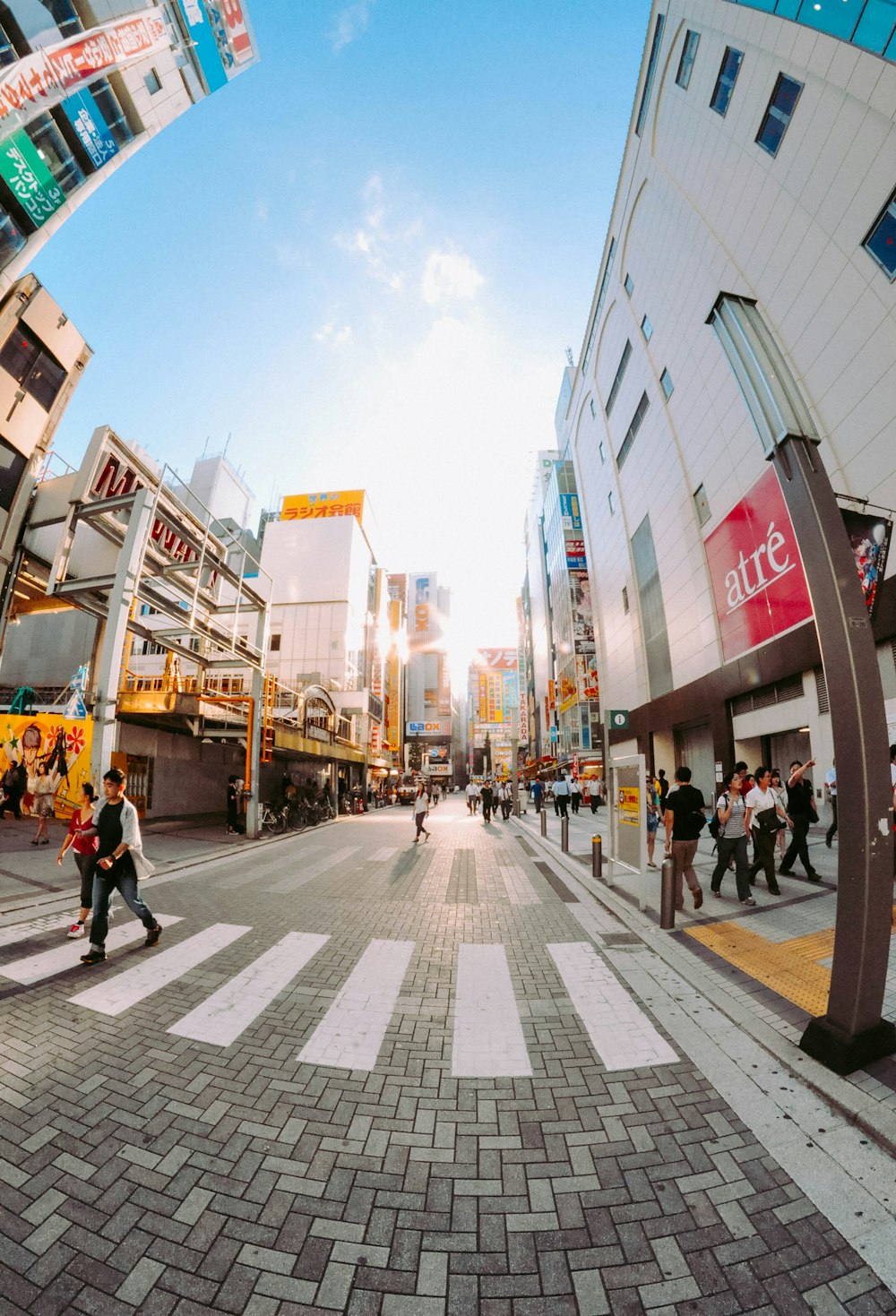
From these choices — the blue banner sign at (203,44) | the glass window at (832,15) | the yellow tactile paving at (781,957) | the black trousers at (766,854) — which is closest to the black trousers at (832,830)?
the black trousers at (766,854)

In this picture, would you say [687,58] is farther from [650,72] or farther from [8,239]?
[8,239]

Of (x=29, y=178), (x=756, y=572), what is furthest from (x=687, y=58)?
(x=29, y=178)

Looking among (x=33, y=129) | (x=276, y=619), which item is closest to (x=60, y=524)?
(x=33, y=129)

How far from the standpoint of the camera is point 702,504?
71.7 ft

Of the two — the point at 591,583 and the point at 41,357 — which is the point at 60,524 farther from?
the point at 591,583

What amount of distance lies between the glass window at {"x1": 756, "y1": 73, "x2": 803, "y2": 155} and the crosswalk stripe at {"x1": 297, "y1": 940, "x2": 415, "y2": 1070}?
22.6 metres

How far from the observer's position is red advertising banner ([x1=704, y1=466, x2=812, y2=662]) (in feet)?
52.4

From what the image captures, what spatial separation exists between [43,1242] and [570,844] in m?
13.7

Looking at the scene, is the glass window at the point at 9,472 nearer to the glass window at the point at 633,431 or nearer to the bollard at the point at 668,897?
the bollard at the point at 668,897

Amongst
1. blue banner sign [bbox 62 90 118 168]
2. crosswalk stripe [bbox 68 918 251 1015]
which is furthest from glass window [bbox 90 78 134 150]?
crosswalk stripe [bbox 68 918 251 1015]

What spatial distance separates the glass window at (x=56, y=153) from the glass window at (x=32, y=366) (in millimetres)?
6738

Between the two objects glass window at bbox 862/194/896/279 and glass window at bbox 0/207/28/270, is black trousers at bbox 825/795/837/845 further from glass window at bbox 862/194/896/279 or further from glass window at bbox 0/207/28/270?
glass window at bbox 0/207/28/270

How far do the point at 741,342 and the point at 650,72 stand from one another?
1189 inches

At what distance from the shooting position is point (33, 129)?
1499cm
